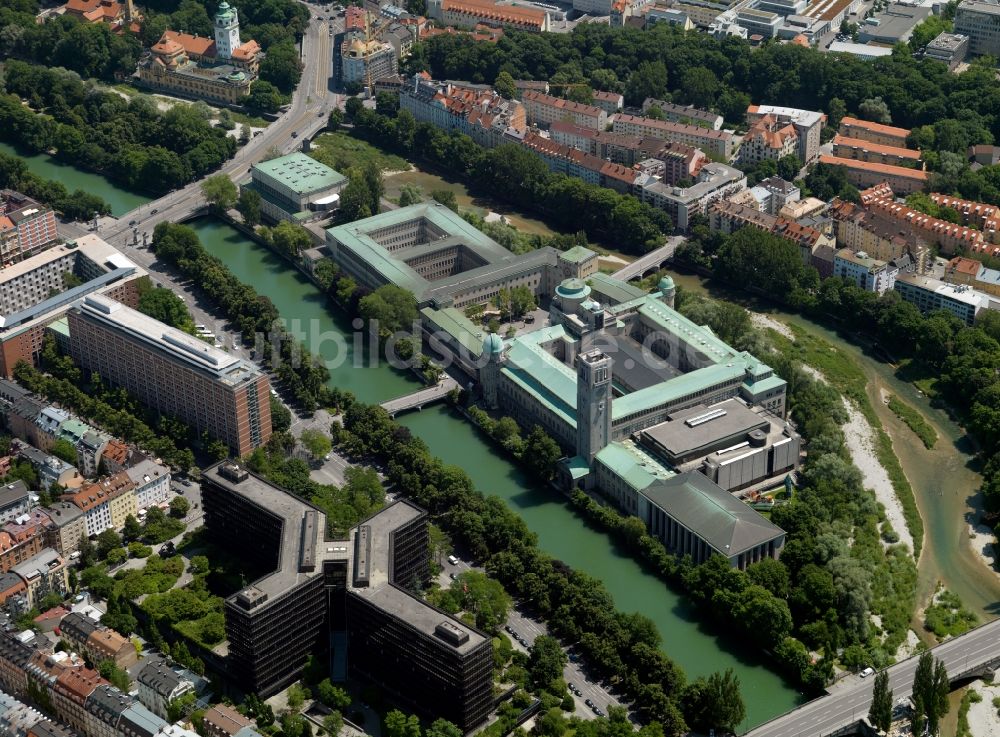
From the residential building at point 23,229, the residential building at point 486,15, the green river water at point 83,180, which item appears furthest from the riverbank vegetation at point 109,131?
the residential building at point 486,15

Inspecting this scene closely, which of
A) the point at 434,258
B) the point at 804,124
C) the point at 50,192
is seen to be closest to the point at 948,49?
the point at 804,124

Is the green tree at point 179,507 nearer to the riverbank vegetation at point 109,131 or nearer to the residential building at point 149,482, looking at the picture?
the residential building at point 149,482

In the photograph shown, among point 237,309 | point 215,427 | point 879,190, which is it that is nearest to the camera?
point 215,427

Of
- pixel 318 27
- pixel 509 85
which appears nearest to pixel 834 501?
pixel 509 85

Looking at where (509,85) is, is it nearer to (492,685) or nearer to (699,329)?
(699,329)

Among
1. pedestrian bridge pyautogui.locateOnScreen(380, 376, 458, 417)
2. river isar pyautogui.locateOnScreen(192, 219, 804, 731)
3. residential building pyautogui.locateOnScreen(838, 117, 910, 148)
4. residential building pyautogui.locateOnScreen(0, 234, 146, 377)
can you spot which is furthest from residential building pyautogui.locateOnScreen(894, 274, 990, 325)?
residential building pyautogui.locateOnScreen(0, 234, 146, 377)

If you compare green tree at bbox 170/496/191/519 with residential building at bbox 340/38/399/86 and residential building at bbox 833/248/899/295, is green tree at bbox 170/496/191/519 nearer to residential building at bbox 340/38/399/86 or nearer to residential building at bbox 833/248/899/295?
residential building at bbox 833/248/899/295
